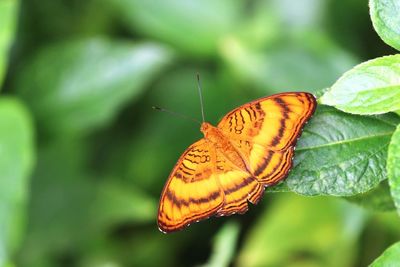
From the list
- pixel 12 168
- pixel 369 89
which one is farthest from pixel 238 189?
pixel 12 168

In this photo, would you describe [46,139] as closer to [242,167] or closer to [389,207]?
[242,167]

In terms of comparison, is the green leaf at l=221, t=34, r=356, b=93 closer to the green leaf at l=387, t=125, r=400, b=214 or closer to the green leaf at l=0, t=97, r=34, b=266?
the green leaf at l=0, t=97, r=34, b=266

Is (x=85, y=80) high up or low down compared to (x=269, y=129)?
down

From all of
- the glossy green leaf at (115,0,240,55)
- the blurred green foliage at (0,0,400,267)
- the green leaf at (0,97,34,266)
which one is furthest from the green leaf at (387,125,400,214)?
the glossy green leaf at (115,0,240,55)

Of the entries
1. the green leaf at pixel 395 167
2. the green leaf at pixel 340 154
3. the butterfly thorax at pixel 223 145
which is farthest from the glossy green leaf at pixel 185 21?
the green leaf at pixel 395 167

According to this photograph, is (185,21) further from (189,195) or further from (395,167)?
(395,167)

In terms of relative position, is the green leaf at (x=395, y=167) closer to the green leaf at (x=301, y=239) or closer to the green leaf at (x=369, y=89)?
the green leaf at (x=369, y=89)
